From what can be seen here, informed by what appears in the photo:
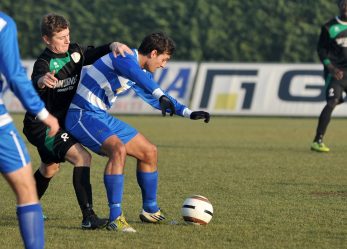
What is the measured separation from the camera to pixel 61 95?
8336 millimetres

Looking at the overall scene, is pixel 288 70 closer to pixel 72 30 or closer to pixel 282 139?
pixel 282 139

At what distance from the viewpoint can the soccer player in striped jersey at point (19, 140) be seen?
564 centimetres

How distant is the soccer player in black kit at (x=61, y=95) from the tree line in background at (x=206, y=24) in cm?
2566

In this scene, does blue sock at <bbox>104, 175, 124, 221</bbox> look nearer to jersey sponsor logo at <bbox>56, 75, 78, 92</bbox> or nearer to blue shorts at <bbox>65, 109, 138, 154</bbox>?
blue shorts at <bbox>65, 109, 138, 154</bbox>

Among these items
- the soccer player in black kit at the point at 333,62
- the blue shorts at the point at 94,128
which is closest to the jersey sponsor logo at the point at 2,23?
the blue shorts at the point at 94,128

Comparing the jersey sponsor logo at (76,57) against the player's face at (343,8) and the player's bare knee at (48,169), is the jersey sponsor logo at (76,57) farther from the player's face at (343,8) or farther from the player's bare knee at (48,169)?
the player's face at (343,8)

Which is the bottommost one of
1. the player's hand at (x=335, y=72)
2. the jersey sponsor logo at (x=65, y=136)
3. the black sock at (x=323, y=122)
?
the jersey sponsor logo at (x=65, y=136)

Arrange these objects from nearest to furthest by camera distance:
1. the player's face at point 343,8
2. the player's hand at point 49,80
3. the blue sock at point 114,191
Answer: the player's hand at point 49,80 → the blue sock at point 114,191 → the player's face at point 343,8

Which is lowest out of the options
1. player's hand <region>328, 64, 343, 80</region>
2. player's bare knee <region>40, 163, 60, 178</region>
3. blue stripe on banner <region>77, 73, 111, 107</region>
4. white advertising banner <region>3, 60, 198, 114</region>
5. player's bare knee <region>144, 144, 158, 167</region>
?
player's bare knee <region>40, 163, 60, 178</region>

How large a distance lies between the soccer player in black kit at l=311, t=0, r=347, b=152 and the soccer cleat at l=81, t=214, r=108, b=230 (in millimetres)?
7850

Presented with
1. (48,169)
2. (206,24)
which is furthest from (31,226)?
(206,24)

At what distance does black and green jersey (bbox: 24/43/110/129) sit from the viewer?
823 centimetres

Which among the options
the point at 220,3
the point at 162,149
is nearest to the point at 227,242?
the point at 162,149

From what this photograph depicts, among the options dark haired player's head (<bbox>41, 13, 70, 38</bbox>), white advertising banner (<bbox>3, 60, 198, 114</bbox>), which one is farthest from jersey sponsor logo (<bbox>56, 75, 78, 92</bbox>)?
white advertising banner (<bbox>3, 60, 198, 114</bbox>)
